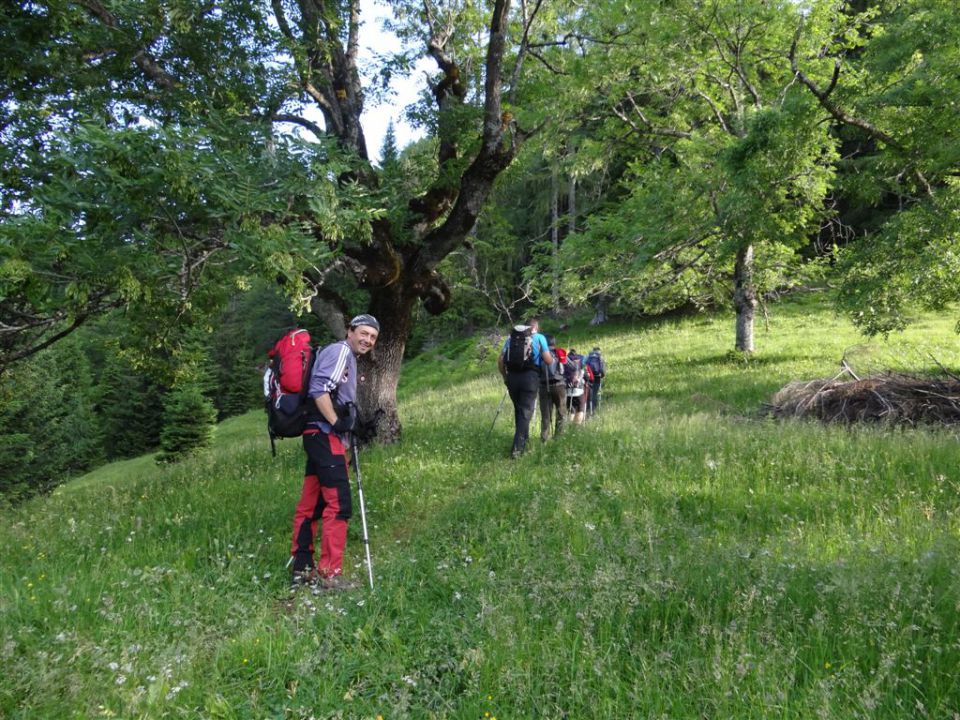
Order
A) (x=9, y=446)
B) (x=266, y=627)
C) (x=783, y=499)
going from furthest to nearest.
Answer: (x=9, y=446), (x=783, y=499), (x=266, y=627)

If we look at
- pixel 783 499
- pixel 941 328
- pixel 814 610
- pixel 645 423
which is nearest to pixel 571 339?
pixel 941 328

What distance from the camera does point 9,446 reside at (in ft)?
82.4

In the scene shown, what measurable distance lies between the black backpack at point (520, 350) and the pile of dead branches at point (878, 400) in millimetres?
4960

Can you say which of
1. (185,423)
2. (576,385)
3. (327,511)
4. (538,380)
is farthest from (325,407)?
(185,423)

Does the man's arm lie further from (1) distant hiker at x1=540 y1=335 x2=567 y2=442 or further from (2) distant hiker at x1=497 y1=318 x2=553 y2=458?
(1) distant hiker at x1=540 y1=335 x2=567 y2=442

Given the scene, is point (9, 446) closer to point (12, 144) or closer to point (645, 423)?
point (12, 144)

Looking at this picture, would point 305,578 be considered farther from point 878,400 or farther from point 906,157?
point 906,157

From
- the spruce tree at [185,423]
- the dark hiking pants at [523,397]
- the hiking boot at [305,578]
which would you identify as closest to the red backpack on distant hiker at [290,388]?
the hiking boot at [305,578]

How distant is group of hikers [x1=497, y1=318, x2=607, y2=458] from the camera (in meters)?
8.16

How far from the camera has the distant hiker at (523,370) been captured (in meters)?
8.09

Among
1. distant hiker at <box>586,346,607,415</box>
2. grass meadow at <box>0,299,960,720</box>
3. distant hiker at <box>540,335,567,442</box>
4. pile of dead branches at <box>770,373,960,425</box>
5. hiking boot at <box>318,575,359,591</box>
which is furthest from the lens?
distant hiker at <box>586,346,607,415</box>

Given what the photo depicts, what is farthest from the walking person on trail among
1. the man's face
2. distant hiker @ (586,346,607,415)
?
distant hiker @ (586,346,607,415)

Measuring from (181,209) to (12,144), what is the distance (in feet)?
7.93

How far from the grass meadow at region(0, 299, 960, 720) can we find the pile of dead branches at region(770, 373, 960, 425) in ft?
6.36
